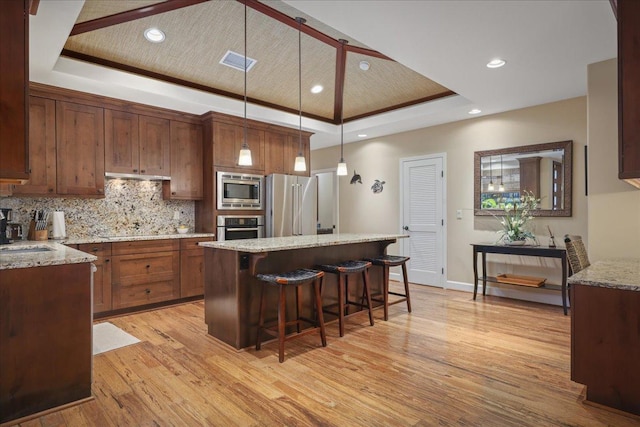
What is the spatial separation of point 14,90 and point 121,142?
2.67 metres

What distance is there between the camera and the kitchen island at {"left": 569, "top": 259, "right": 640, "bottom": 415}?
2.04 meters

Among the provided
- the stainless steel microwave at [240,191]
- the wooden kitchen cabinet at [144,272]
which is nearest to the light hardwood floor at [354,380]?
the wooden kitchen cabinet at [144,272]

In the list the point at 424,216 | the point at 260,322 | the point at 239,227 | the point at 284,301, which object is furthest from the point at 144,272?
the point at 424,216

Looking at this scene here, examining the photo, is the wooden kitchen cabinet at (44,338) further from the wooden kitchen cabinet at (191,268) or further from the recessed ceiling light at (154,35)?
the recessed ceiling light at (154,35)

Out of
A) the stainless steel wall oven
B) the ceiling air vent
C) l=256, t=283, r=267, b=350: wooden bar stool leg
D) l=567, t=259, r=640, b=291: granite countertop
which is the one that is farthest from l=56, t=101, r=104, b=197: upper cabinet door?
l=567, t=259, r=640, b=291: granite countertop

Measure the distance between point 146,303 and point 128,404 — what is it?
2.33 meters

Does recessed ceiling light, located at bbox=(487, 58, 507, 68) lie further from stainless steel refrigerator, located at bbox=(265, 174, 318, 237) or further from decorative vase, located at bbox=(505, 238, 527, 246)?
stainless steel refrigerator, located at bbox=(265, 174, 318, 237)

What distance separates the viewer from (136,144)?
14.9 feet

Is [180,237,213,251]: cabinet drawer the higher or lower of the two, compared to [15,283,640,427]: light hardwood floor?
higher

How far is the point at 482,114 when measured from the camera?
506 cm

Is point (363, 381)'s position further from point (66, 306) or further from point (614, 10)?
point (614, 10)

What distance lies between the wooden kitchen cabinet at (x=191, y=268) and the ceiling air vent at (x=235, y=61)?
2.24m

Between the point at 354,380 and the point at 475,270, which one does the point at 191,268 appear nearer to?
the point at 354,380

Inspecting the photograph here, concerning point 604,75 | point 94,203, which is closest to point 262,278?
point 94,203
